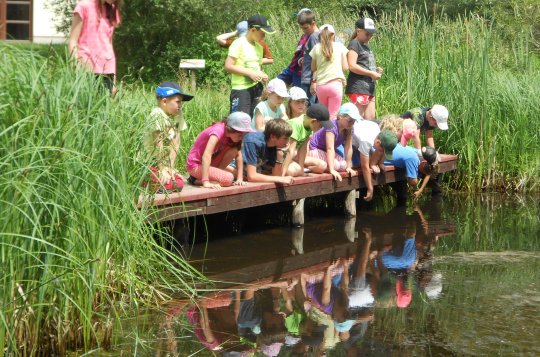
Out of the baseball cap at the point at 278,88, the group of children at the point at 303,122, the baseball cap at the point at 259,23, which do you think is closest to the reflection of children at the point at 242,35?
the group of children at the point at 303,122

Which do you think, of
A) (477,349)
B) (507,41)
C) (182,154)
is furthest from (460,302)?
(507,41)

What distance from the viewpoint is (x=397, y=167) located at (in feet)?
36.7

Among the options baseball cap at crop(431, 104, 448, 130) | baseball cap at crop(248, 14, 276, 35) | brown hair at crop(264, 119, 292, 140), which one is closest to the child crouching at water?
brown hair at crop(264, 119, 292, 140)

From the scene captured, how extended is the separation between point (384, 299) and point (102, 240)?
2.34m

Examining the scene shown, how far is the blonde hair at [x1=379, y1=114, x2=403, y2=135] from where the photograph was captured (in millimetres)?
Answer: 10609

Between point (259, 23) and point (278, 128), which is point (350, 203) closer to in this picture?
point (278, 128)

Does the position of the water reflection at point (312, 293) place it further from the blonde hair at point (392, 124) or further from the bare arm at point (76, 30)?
the bare arm at point (76, 30)

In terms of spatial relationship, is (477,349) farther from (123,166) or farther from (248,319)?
(123,166)

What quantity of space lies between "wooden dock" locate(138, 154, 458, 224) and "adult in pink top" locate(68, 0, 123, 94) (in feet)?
3.41

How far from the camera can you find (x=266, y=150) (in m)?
9.27

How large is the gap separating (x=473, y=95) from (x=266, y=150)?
3803mm

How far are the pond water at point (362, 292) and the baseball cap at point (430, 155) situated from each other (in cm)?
90

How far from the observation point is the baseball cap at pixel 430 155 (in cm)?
1137

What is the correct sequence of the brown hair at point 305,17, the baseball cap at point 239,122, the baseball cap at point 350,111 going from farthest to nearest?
the brown hair at point 305,17, the baseball cap at point 350,111, the baseball cap at point 239,122
